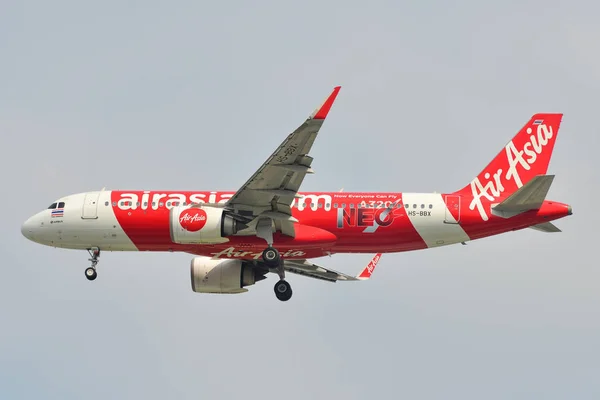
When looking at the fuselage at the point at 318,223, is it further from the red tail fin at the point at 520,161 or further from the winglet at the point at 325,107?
the winglet at the point at 325,107

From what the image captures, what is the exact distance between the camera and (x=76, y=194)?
221 feet

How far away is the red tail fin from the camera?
214 ft

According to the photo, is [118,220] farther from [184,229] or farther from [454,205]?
[454,205]

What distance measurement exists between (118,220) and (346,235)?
10580 mm

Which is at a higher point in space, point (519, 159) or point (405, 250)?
point (519, 159)

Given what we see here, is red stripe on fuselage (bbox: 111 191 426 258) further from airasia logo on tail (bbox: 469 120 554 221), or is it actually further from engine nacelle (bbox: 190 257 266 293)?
airasia logo on tail (bbox: 469 120 554 221)

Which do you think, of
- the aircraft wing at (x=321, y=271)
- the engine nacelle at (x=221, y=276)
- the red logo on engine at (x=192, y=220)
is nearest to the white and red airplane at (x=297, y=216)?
the red logo on engine at (x=192, y=220)

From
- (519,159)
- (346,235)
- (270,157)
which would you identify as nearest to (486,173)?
(519,159)

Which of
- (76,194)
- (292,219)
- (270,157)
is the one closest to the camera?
(270,157)

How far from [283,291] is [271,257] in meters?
3.83

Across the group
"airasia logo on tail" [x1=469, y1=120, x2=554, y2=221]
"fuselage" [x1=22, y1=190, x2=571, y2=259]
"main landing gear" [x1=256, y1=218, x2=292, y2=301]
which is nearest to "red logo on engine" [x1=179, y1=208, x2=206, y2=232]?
"fuselage" [x1=22, y1=190, x2=571, y2=259]

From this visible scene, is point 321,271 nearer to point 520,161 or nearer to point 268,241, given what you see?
point 268,241

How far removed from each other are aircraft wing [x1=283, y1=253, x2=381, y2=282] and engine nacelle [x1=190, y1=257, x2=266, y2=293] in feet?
7.38

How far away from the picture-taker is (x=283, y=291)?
66750 mm
